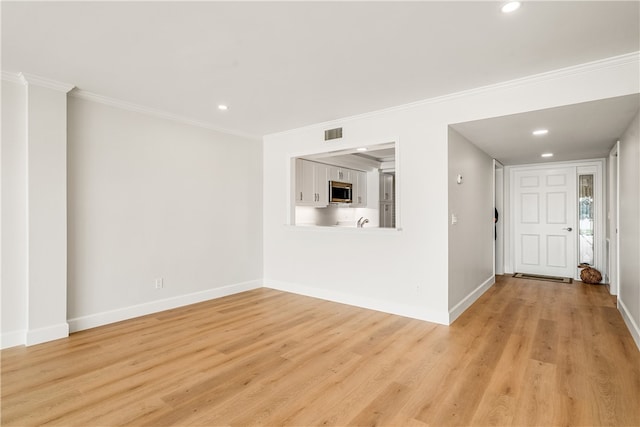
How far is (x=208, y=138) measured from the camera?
488 cm

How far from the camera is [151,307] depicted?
13.9 feet

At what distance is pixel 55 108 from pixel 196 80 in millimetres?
1476

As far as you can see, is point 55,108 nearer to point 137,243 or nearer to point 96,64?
point 96,64

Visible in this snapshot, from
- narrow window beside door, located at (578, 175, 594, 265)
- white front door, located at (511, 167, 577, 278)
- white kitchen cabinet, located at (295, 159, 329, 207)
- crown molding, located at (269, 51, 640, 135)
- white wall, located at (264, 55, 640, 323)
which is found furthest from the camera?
→ white front door, located at (511, 167, 577, 278)

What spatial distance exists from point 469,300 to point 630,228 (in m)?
1.90

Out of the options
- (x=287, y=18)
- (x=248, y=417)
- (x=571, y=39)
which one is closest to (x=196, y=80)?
(x=287, y=18)

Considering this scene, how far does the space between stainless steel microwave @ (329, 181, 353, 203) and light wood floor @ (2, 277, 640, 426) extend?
301 centimetres

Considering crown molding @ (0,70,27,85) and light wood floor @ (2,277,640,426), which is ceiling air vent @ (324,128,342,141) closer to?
light wood floor @ (2,277,640,426)

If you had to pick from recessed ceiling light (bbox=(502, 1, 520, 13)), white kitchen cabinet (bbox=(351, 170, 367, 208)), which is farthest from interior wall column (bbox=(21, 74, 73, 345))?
white kitchen cabinet (bbox=(351, 170, 367, 208))

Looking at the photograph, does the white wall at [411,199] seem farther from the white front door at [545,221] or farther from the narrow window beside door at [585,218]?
the narrow window beside door at [585,218]

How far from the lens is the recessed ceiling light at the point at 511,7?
2063 millimetres

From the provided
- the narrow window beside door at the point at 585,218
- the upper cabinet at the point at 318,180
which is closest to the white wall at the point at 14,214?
the upper cabinet at the point at 318,180

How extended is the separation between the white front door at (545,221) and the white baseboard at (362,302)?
3997mm

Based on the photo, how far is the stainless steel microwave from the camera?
6.71 meters
